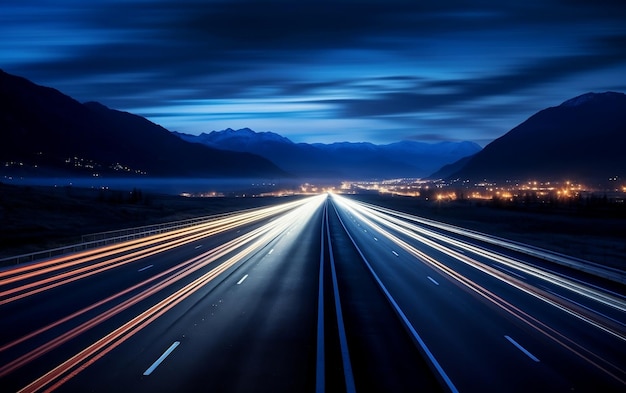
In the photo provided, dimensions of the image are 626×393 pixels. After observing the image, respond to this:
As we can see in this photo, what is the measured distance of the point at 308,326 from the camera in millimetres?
15547

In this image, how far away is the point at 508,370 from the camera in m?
11.6

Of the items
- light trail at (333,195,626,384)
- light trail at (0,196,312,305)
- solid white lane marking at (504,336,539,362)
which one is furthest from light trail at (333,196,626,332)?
light trail at (0,196,312,305)

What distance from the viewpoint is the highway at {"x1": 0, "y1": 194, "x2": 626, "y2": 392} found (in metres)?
11.1

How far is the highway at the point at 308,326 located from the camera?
11055 mm

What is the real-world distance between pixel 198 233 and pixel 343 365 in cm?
3790

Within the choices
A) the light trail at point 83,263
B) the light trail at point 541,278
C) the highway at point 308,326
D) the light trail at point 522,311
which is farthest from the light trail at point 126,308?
the light trail at point 541,278

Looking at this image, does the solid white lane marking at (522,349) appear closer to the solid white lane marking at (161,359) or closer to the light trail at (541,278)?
the light trail at (541,278)

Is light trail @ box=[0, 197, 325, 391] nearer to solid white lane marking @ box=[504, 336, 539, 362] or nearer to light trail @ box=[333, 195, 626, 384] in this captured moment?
solid white lane marking @ box=[504, 336, 539, 362]

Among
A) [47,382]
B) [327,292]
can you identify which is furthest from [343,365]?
[327,292]

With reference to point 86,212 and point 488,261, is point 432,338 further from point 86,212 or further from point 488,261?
point 86,212

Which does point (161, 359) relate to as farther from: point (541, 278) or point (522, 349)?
point (541, 278)

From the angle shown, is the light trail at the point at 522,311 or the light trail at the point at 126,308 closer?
the light trail at the point at 126,308

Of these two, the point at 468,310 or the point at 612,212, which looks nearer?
the point at 468,310

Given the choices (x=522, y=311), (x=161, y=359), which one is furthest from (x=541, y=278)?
(x=161, y=359)
